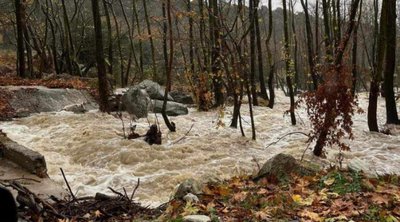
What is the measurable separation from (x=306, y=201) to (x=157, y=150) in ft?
18.0

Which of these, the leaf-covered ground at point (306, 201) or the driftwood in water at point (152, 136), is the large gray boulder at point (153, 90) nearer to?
the driftwood in water at point (152, 136)

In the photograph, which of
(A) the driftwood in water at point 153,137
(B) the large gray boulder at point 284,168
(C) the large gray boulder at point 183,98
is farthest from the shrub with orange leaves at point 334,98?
(C) the large gray boulder at point 183,98

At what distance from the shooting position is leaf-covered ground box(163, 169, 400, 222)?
421 cm

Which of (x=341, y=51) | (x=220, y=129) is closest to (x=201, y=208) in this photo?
(x=341, y=51)

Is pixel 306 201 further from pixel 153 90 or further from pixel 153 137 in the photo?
pixel 153 90

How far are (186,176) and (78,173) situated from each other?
2244mm

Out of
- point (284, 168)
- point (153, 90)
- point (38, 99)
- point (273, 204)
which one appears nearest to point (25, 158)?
point (284, 168)

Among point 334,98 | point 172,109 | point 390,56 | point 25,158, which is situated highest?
point 390,56

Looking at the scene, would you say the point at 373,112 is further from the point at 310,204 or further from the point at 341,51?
the point at 310,204

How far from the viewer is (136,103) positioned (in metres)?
13.6

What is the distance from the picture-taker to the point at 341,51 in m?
9.05

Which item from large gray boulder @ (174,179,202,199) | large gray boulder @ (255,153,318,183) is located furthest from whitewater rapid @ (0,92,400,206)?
large gray boulder @ (255,153,318,183)

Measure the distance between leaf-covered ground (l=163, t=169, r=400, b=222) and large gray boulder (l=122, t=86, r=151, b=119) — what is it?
26.5 ft

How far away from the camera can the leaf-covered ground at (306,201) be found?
421 centimetres
